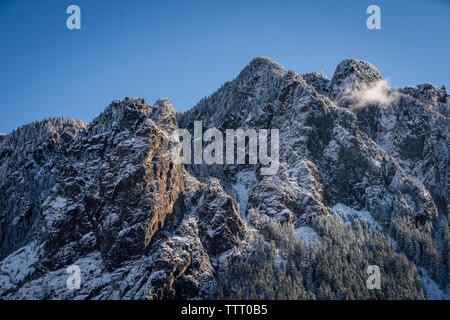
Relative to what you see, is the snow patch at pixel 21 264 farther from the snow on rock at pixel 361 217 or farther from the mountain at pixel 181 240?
the snow on rock at pixel 361 217

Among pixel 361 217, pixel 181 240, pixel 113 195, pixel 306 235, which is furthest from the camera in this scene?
pixel 361 217

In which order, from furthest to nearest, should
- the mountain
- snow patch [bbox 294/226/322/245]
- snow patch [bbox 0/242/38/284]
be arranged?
Result: snow patch [bbox 294/226/322/245] < snow patch [bbox 0/242/38/284] < the mountain

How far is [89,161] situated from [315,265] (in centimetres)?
10539

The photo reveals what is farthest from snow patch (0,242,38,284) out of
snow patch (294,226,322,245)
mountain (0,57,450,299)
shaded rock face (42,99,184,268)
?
snow patch (294,226,322,245)

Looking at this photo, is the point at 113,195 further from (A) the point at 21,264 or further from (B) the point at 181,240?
(A) the point at 21,264

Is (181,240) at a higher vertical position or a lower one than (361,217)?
lower

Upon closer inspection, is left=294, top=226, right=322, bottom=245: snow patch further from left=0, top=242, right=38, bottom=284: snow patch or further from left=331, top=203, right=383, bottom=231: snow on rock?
left=0, top=242, right=38, bottom=284: snow patch

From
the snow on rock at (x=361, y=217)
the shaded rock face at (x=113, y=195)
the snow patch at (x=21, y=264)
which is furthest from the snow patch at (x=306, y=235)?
the snow patch at (x=21, y=264)

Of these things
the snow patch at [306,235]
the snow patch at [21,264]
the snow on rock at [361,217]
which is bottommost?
the snow patch at [21,264]

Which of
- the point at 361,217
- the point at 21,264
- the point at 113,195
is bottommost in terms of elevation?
the point at 21,264

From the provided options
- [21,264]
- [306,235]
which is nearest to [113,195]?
[21,264]

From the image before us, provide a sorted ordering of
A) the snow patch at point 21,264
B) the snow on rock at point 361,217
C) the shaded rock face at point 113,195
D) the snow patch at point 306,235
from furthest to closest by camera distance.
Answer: the snow on rock at point 361,217 < the snow patch at point 306,235 < the shaded rock face at point 113,195 < the snow patch at point 21,264

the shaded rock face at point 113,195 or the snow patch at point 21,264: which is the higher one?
the shaded rock face at point 113,195

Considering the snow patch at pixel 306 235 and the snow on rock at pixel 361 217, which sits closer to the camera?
the snow patch at pixel 306 235
